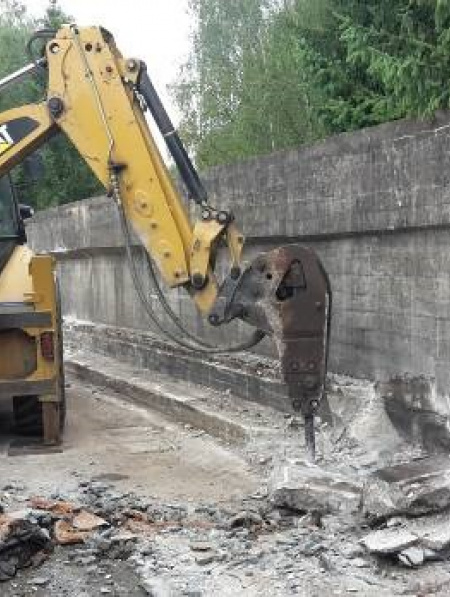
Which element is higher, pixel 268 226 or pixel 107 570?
pixel 268 226

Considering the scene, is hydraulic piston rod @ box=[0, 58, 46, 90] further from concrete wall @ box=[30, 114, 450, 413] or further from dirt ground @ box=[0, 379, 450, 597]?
dirt ground @ box=[0, 379, 450, 597]

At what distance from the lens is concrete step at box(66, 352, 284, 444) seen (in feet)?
24.4

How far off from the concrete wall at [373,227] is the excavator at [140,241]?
1.95ft

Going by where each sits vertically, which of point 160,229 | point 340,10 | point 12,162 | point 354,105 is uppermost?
point 340,10

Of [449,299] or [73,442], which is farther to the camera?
[73,442]

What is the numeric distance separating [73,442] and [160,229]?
7.95 ft

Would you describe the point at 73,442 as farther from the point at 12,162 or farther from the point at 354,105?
the point at 354,105

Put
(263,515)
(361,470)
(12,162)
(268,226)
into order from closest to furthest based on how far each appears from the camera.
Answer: (263,515) < (361,470) < (12,162) < (268,226)

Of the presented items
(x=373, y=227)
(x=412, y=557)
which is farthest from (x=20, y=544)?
(x=373, y=227)

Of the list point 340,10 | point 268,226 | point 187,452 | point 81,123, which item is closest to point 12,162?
point 81,123

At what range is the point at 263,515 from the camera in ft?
17.6

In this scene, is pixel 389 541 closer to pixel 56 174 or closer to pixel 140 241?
pixel 140 241

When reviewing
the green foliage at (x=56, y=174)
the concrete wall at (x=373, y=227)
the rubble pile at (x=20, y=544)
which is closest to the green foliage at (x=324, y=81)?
the concrete wall at (x=373, y=227)

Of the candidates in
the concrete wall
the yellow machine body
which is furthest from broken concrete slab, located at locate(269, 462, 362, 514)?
the yellow machine body
